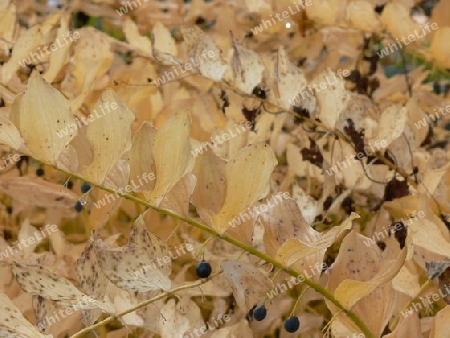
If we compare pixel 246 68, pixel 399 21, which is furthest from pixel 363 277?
pixel 399 21

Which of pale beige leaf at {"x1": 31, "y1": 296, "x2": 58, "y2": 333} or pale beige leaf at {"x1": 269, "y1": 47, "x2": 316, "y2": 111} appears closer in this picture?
pale beige leaf at {"x1": 31, "y1": 296, "x2": 58, "y2": 333}

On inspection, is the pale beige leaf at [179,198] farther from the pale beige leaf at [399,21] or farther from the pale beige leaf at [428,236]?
the pale beige leaf at [399,21]

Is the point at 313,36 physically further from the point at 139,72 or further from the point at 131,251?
the point at 131,251

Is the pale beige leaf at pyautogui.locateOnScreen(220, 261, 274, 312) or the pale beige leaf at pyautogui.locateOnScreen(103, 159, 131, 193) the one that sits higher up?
the pale beige leaf at pyautogui.locateOnScreen(103, 159, 131, 193)

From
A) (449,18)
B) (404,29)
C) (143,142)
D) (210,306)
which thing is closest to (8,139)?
(143,142)

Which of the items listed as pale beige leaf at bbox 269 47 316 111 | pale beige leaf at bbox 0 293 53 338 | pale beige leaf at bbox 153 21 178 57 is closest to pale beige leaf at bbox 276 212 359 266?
pale beige leaf at bbox 0 293 53 338

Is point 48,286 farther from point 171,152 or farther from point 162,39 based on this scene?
point 162,39

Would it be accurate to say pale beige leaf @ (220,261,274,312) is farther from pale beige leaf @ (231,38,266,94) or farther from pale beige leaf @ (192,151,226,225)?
pale beige leaf @ (231,38,266,94)
